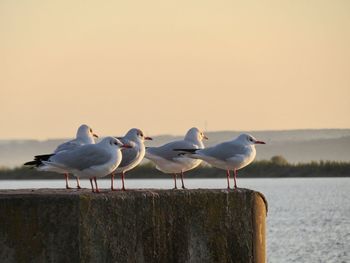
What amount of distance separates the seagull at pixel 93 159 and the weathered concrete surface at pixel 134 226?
135 centimetres

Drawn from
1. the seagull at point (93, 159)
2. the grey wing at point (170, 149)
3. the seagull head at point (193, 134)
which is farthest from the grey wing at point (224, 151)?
the seagull at point (93, 159)

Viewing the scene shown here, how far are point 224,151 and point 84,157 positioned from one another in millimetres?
2784

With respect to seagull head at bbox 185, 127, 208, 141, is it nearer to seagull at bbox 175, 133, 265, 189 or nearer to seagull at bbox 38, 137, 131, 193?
seagull at bbox 175, 133, 265, 189

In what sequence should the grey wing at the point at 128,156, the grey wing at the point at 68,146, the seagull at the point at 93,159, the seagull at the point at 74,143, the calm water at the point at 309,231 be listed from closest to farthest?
the seagull at the point at 93,159 → the grey wing at the point at 128,156 → the seagull at the point at 74,143 → the grey wing at the point at 68,146 → the calm water at the point at 309,231

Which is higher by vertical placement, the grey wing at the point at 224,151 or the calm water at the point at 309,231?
the grey wing at the point at 224,151

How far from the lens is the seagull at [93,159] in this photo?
39.6 feet

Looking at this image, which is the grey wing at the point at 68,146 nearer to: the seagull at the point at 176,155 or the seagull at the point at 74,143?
the seagull at the point at 74,143

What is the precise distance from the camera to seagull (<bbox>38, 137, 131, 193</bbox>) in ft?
39.6

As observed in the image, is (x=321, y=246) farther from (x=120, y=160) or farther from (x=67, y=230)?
(x=67, y=230)

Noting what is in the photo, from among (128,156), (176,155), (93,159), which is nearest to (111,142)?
(93,159)

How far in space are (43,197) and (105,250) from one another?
2.45 feet

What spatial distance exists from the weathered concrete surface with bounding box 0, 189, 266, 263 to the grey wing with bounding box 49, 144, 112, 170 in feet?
4.49

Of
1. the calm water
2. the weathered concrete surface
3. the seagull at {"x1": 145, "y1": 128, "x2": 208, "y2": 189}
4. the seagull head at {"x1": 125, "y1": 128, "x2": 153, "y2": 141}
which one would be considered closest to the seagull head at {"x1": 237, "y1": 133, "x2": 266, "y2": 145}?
the seagull at {"x1": 145, "y1": 128, "x2": 208, "y2": 189}

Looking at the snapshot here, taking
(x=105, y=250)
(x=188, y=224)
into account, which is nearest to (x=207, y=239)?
(x=188, y=224)
